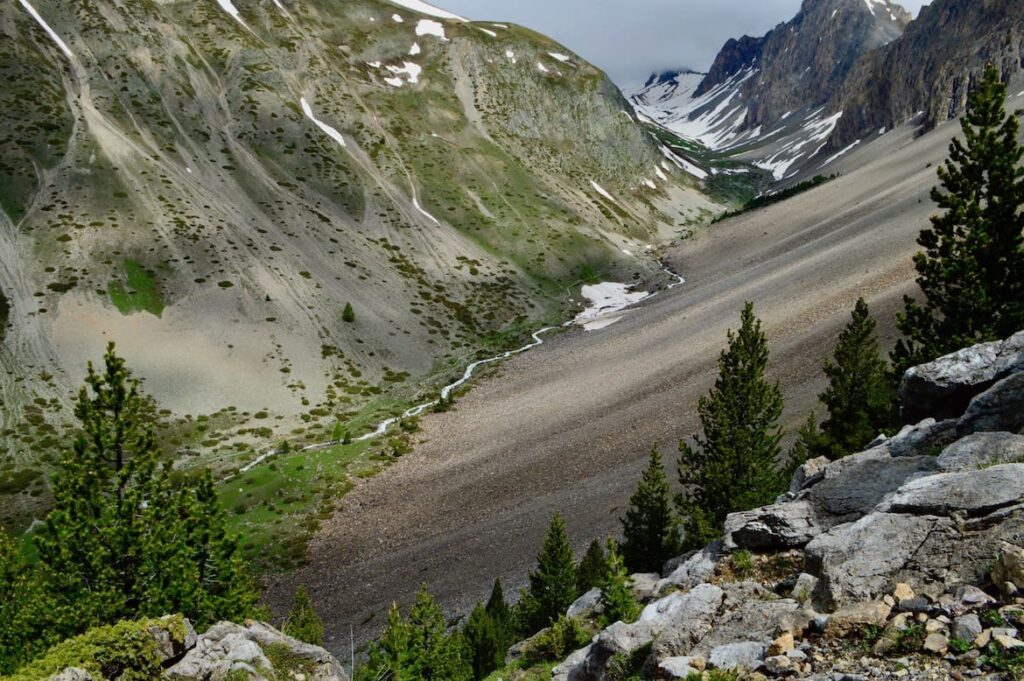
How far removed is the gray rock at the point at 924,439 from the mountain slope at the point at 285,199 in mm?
50772

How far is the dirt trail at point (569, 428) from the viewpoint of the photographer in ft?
115

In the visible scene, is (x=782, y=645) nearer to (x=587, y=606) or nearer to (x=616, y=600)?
(x=616, y=600)

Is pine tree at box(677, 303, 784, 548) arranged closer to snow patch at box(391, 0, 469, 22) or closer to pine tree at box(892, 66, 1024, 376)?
pine tree at box(892, 66, 1024, 376)

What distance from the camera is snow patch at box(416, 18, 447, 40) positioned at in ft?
472

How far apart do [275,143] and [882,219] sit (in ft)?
307

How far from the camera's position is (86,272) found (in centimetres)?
6644

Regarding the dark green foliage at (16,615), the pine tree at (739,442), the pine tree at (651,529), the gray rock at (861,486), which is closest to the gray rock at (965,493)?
the gray rock at (861,486)

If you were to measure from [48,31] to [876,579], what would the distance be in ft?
416

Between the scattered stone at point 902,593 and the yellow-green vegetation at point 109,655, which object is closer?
the scattered stone at point 902,593

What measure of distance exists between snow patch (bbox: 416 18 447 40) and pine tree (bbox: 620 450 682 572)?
141 meters

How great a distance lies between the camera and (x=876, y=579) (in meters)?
9.57

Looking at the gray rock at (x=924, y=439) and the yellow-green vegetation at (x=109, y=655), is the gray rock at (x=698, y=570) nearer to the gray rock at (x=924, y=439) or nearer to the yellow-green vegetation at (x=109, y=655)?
the gray rock at (x=924, y=439)

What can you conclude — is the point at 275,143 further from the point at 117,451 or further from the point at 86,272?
the point at 117,451

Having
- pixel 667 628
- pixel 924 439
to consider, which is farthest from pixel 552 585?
pixel 924 439
